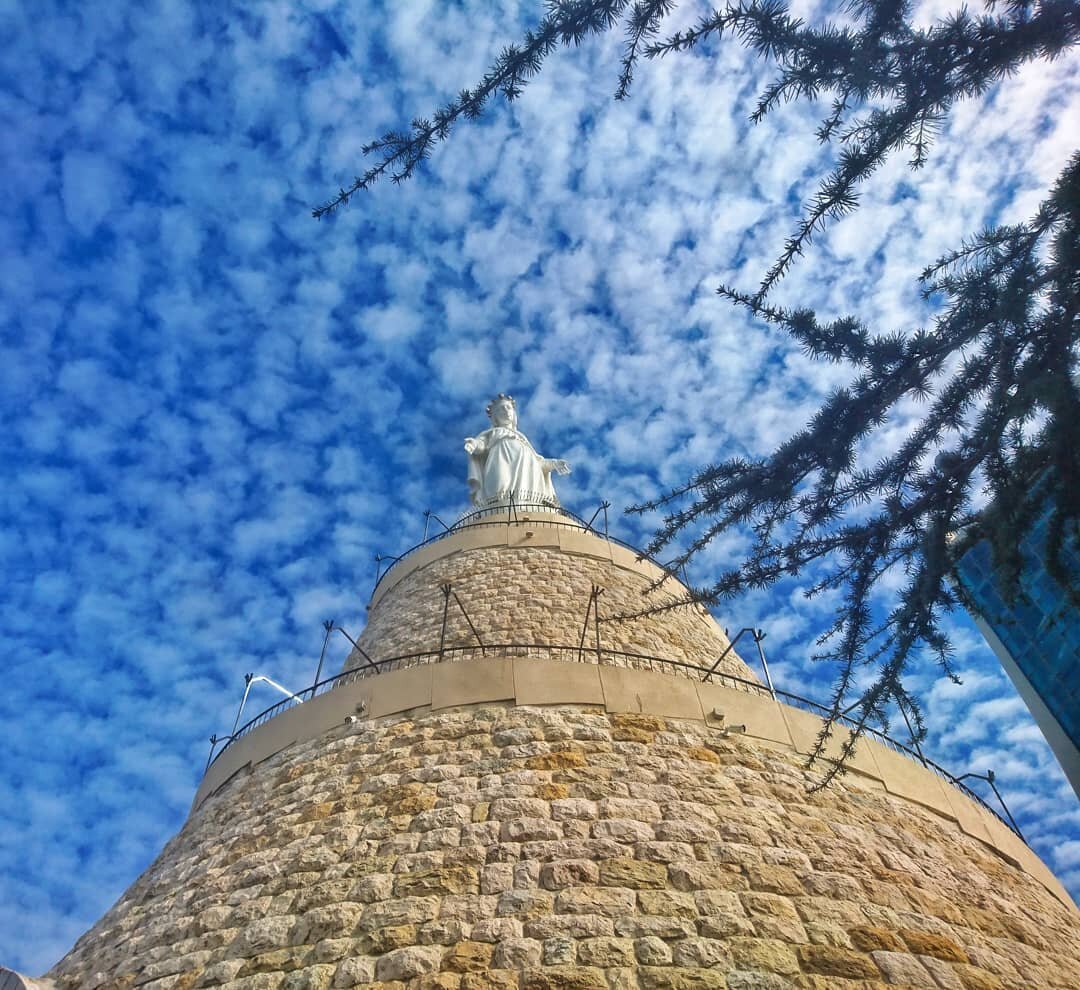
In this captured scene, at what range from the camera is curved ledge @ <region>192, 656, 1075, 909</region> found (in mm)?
6996

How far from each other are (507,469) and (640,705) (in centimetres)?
1047

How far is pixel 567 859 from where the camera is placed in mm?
5027

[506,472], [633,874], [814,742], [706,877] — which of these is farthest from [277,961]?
[506,472]

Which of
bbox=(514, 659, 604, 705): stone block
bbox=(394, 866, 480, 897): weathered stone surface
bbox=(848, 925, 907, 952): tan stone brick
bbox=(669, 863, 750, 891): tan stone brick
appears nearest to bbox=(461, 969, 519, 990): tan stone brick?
bbox=(394, 866, 480, 897): weathered stone surface

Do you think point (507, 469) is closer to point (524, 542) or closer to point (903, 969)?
point (524, 542)

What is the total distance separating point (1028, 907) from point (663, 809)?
3.31 metres

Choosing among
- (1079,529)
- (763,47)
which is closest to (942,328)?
(1079,529)

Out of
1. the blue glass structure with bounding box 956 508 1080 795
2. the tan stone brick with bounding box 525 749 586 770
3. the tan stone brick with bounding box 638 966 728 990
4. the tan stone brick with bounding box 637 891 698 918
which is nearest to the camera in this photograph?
the tan stone brick with bounding box 638 966 728 990

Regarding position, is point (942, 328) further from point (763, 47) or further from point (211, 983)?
point (211, 983)

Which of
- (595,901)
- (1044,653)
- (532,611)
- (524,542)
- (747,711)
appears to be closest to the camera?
(595,901)

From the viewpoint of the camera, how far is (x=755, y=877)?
499 cm

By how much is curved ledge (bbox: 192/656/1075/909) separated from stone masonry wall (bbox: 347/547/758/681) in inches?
76.7

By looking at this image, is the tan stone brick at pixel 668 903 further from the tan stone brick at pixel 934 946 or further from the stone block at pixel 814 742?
the stone block at pixel 814 742

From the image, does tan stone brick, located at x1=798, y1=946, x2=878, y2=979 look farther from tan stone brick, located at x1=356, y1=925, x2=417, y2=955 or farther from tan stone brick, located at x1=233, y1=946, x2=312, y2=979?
tan stone brick, located at x1=233, y1=946, x2=312, y2=979
